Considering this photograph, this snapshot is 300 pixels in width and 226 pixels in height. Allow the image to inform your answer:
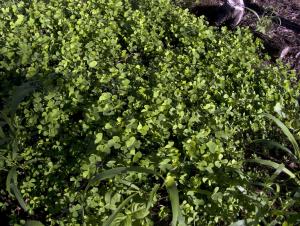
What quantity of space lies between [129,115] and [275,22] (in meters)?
3.07

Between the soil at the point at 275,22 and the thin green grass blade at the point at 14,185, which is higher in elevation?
the soil at the point at 275,22

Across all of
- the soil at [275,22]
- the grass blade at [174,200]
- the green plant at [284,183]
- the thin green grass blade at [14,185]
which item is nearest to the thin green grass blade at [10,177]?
the thin green grass blade at [14,185]

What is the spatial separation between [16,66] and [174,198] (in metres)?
2.04

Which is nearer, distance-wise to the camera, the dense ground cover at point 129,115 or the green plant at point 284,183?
the green plant at point 284,183

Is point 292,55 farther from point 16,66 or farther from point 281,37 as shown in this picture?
point 16,66

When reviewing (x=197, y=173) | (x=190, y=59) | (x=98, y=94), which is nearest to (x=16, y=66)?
(x=98, y=94)

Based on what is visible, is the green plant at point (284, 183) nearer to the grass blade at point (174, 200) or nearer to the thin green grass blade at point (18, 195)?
the grass blade at point (174, 200)

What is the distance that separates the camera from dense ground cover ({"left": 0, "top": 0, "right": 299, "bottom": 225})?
2.59 meters

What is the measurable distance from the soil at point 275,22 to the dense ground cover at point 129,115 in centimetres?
72

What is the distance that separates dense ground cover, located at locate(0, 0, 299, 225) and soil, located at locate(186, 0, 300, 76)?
0.72 meters

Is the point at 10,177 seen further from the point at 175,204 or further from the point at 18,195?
the point at 175,204

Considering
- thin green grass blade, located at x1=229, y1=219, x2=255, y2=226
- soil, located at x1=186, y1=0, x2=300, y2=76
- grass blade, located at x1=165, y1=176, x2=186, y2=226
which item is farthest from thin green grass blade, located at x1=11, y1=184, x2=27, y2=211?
soil, located at x1=186, y1=0, x2=300, y2=76

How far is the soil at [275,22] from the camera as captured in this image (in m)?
4.75

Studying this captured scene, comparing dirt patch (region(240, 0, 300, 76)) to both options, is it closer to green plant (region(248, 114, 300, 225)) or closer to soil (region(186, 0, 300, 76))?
soil (region(186, 0, 300, 76))
